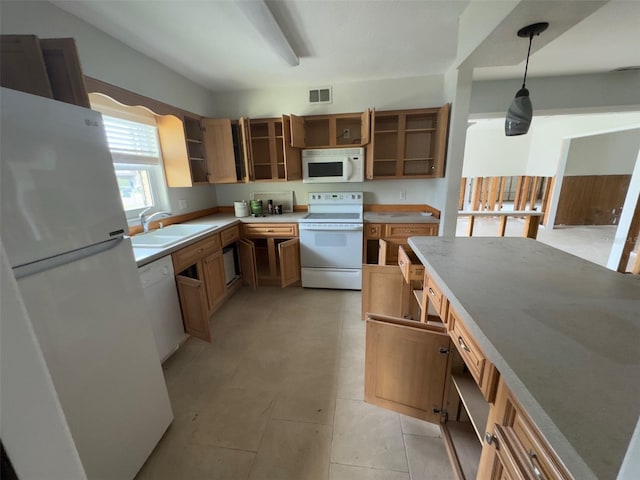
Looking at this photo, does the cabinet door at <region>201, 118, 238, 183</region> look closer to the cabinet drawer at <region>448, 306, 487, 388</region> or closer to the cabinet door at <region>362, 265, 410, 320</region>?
the cabinet door at <region>362, 265, 410, 320</region>

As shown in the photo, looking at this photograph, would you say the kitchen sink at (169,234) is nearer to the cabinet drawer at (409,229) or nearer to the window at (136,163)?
the window at (136,163)

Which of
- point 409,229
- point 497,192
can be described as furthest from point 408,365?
point 497,192

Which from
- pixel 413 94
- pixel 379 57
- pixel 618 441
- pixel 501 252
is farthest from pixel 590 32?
pixel 618 441

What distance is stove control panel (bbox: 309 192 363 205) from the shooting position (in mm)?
3230

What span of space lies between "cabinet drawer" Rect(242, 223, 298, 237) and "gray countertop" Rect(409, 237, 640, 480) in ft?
6.26

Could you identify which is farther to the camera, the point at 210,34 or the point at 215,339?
the point at 215,339

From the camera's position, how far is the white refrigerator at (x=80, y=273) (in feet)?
2.62

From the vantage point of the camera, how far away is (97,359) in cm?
101

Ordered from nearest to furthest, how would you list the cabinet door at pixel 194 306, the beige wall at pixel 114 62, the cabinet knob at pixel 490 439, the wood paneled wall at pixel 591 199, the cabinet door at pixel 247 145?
the cabinet knob at pixel 490 439, the beige wall at pixel 114 62, the cabinet door at pixel 194 306, the cabinet door at pixel 247 145, the wood paneled wall at pixel 591 199

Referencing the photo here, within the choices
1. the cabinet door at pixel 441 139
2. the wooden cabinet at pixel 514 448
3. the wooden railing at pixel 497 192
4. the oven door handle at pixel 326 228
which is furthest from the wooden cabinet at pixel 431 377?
the wooden railing at pixel 497 192

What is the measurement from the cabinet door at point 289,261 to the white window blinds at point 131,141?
1592 mm

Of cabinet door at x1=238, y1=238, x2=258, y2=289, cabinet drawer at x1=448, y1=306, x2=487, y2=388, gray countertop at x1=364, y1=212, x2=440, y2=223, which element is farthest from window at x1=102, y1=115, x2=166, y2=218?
cabinet drawer at x1=448, y1=306, x2=487, y2=388

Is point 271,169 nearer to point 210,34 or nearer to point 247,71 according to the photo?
point 247,71

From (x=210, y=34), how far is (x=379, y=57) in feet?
4.96
